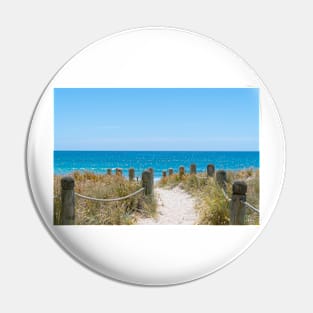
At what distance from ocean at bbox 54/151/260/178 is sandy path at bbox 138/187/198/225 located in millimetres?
195

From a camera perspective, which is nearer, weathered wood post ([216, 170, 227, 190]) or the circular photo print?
the circular photo print

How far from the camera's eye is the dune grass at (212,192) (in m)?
5.80

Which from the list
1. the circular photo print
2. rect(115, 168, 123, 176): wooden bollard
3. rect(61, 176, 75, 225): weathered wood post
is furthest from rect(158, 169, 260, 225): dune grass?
rect(61, 176, 75, 225): weathered wood post

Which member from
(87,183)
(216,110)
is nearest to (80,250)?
(87,183)

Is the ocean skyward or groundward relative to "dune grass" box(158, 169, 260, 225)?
skyward

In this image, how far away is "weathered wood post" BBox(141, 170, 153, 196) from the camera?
5.83m

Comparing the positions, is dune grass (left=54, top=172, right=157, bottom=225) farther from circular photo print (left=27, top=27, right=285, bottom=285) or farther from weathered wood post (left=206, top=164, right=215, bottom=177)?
weathered wood post (left=206, top=164, right=215, bottom=177)

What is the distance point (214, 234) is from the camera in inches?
227

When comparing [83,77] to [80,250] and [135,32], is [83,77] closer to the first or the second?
[135,32]

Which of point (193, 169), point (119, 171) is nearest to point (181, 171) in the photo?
point (193, 169)

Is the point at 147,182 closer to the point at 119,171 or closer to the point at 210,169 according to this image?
the point at 119,171

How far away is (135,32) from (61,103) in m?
0.87

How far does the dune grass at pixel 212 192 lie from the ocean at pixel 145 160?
0.08 metres

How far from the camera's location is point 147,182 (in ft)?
19.2
